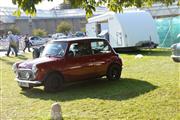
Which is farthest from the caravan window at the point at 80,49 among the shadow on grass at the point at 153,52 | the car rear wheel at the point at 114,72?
the shadow on grass at the point at 153,52

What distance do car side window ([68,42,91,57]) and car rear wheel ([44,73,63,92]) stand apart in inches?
36.7

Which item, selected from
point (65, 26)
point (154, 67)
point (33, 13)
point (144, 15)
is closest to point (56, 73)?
point (154, 67)

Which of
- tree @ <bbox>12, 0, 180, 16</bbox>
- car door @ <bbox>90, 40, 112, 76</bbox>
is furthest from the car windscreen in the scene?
tree @ <bbox>12, 0, 180, 16</bbox>

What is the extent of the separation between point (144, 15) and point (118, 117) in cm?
1801

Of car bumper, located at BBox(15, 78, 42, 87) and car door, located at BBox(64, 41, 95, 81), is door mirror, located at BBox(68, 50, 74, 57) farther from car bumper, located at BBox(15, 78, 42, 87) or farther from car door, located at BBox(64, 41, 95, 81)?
car bumper, located at BBox(15, 78, 42, 87)

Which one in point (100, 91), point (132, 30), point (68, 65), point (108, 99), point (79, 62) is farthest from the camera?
point (132, 30)

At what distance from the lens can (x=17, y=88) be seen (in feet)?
44.9

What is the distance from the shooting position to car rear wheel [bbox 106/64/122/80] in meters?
13.7

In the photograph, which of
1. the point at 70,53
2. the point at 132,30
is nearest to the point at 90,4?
the point at 70,53

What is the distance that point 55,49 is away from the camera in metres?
13.0

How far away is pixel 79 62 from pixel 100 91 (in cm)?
124

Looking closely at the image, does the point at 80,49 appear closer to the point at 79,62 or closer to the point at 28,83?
the point at 79,62

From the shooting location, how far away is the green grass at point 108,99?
8.89 meters

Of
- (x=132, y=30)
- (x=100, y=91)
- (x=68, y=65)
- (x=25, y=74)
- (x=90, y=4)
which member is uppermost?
(x=90, y=4)
